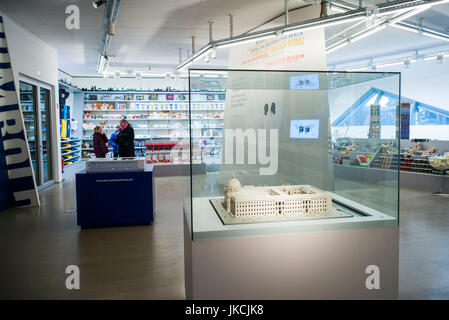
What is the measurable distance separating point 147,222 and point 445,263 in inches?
146

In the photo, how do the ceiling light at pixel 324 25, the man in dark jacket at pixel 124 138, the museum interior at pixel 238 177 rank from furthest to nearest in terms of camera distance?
the man in dark jacket at pixel 124 138
the ceiling light at pixel 324 25
the museum interior at pixel 238 177

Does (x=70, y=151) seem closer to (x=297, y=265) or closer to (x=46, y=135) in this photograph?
(x=46, y=135)

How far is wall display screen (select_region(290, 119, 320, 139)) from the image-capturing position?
8.94ft

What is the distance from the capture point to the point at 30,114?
7457mm

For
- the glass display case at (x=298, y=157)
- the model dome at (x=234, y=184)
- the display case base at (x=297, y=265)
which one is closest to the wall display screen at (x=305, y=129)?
the glass display case at (x=298, y=157)

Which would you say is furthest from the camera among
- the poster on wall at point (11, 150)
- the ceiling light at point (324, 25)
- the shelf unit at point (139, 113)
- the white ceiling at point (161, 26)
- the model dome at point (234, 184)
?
the shelf unit at point (139, 113)

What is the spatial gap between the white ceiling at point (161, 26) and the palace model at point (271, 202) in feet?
13.8

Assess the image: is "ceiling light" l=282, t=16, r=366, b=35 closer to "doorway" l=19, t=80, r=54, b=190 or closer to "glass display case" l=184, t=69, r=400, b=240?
"glass display case" l=184, t=69, r=400, b=240

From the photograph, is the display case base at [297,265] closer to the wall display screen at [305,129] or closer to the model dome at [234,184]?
the model dome at [234,184]

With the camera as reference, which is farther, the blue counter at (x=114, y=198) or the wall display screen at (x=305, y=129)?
the blue counter at (x=114, y=198)

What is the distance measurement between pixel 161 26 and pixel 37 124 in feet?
11.7

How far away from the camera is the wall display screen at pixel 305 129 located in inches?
107
